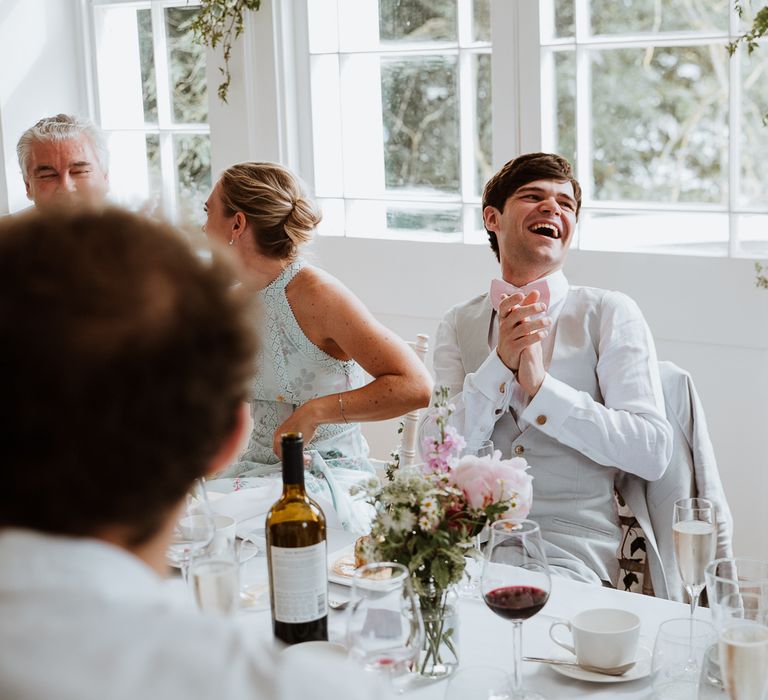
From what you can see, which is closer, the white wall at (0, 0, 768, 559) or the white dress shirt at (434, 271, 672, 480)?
the white dress shirt at (434, 271, 672, 480)

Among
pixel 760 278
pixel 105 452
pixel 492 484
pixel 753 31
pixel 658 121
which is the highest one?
pixel 753 31

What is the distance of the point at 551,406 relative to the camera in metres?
2.11

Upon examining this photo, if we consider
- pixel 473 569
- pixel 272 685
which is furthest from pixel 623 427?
pixel 272 685

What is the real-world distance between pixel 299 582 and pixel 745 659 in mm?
542

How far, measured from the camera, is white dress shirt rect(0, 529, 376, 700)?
639 mm

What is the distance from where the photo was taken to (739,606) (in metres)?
1.22

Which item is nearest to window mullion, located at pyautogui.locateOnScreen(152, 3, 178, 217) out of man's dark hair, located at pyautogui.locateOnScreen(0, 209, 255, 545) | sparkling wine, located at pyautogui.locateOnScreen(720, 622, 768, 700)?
sparkling wine, located at pyautogui.locateOnScreen(720, 622, 768, 700)

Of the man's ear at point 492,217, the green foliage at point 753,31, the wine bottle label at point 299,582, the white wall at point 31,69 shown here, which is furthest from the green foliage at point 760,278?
the white wall at point 31,69

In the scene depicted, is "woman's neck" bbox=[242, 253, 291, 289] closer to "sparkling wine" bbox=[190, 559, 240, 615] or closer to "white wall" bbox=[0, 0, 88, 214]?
"sparkling wine" bbox=[190, 559, 240, 615]

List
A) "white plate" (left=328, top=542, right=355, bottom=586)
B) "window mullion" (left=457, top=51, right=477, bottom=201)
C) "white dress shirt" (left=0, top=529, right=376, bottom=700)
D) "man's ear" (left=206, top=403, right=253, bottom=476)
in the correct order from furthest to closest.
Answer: "window mullion" (left=457, top=51, right=477, bottom=201)
"white plate" (left=328, top=542, right=355, bottom=586)
"man's ear" (left=206, top=403, right=253, bottom=476)
"white dress shirt" (left=0, top=529, right=376, bottom=700)

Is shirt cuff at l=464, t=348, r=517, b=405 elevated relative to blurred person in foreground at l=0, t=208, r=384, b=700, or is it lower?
lower

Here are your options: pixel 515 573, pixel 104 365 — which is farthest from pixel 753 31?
pixel 104 365

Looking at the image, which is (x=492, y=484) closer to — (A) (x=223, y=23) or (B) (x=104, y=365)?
(B) (x=104, y=365)

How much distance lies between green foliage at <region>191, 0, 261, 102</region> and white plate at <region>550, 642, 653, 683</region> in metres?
2.86
